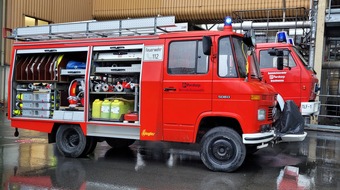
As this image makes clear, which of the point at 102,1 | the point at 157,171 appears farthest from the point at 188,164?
the point at 102,1

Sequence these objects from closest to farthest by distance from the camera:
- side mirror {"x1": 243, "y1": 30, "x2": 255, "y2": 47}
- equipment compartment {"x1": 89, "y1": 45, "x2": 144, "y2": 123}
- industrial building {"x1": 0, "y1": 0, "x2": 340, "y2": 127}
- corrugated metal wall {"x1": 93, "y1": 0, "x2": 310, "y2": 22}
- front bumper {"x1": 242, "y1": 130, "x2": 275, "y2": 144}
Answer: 1. front bumper {"x1": 242, "y1": 130, "x2": 275, "y2": 144}
2. side mirror {"x1": 243, "y1": 30, "x2": 255, "y2": 47}
3. equipment compartment {"x1": 89, "y1": 45, "x2": 144, "y2": 123}
4. industrial building {"x1": 0, "y1": 0, "x2": 340, "y2": 127}
5. corrugated metal wall {"x1": 93, "y1": 0, "x2": 310, "y2": 22}

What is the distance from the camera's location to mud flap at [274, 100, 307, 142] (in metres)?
7.91

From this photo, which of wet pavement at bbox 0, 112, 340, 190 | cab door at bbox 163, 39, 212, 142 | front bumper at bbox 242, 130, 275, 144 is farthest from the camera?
cab door at bbox 163, 39, 212, 142

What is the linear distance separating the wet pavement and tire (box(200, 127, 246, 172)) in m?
0.18

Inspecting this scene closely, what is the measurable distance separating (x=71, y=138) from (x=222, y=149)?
12.0ft

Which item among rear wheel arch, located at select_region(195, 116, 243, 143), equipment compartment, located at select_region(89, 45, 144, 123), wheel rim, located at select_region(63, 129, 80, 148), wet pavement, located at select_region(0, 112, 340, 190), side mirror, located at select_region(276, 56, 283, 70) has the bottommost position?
wet pavement, located at select_region(0, 112, 340, 190)

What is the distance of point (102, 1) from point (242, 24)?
32.6 ft

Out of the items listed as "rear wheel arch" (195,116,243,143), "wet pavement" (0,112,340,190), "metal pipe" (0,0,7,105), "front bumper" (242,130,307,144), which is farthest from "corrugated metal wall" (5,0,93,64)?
"front bumper" (242,130,307,144)

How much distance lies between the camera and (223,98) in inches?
273

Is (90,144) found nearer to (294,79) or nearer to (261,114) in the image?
(261,114)

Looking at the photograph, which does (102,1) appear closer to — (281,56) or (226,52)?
(281,56)

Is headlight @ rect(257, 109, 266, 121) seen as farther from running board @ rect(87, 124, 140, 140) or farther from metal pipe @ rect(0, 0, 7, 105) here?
metal pipe @ rect(0, 0, 7, 105)

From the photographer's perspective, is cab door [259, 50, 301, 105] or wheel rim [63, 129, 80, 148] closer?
wheel rim [63, 129, 80, 148]

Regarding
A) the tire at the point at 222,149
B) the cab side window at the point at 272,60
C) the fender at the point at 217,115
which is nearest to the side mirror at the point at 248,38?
the fender at the point at 217,115
